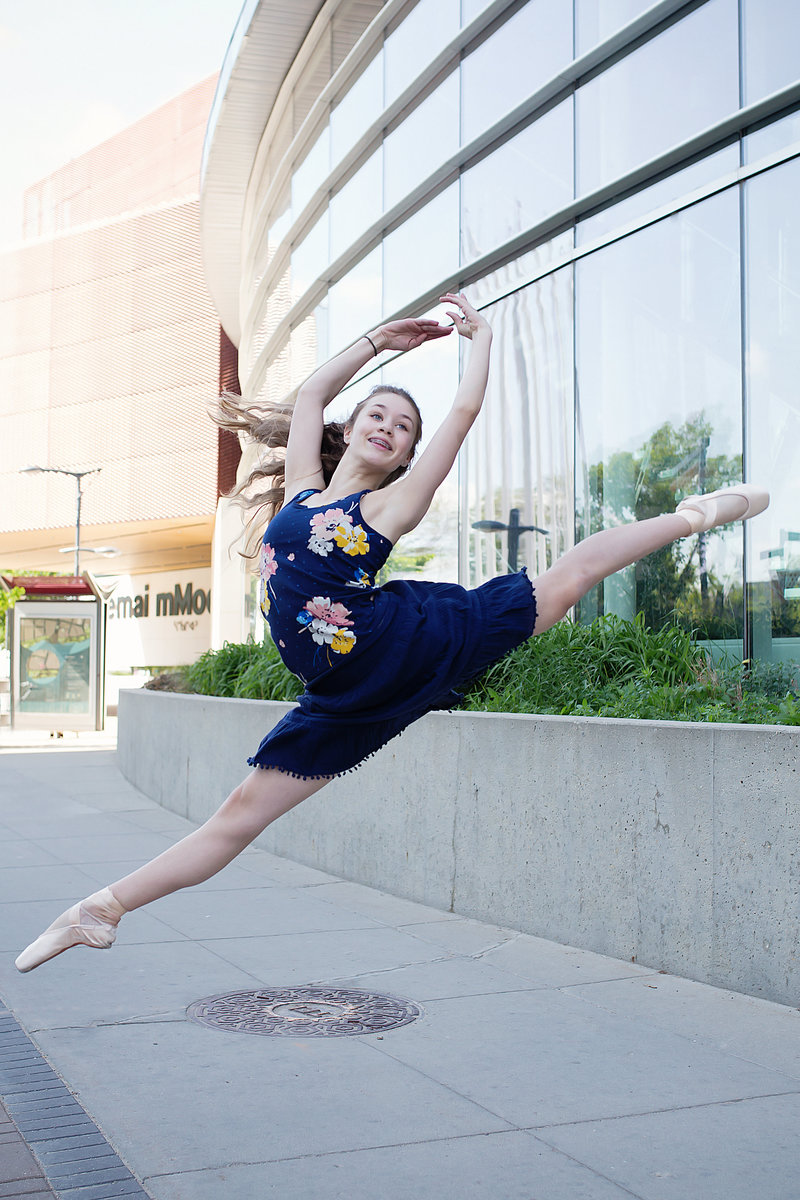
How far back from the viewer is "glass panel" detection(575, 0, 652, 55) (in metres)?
10.0

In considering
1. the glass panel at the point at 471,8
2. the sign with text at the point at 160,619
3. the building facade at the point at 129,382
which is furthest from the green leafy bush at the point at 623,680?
the sign with text at the point at 160,619

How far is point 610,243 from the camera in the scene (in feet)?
32.9

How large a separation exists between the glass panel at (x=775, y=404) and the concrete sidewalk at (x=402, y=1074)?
3.27 m

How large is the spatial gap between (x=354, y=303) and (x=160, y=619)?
4001 cm

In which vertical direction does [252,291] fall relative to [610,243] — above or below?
above

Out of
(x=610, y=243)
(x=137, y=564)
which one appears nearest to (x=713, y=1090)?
(x=610, y=243)

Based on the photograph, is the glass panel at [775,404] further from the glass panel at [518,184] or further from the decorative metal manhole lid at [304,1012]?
the decorative metal manhole lid at [304,1012]

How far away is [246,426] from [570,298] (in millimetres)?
6683

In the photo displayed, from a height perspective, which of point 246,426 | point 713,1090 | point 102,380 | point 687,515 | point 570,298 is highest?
point 102,380

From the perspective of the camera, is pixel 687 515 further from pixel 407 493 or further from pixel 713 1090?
pixel 713 1090

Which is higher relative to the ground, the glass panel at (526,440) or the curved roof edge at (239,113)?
the curved roof edge at (239,113)

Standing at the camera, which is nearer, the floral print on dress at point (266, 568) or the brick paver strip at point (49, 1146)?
the brick paver strip at point (49, 1146)

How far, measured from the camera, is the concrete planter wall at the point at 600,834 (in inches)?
187

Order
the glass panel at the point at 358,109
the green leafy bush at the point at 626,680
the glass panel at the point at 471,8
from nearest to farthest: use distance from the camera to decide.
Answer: the green leafy bush at the point at 626,680 → the glass panel at the point at 471,8 → the glass panel at the point at 358,109
